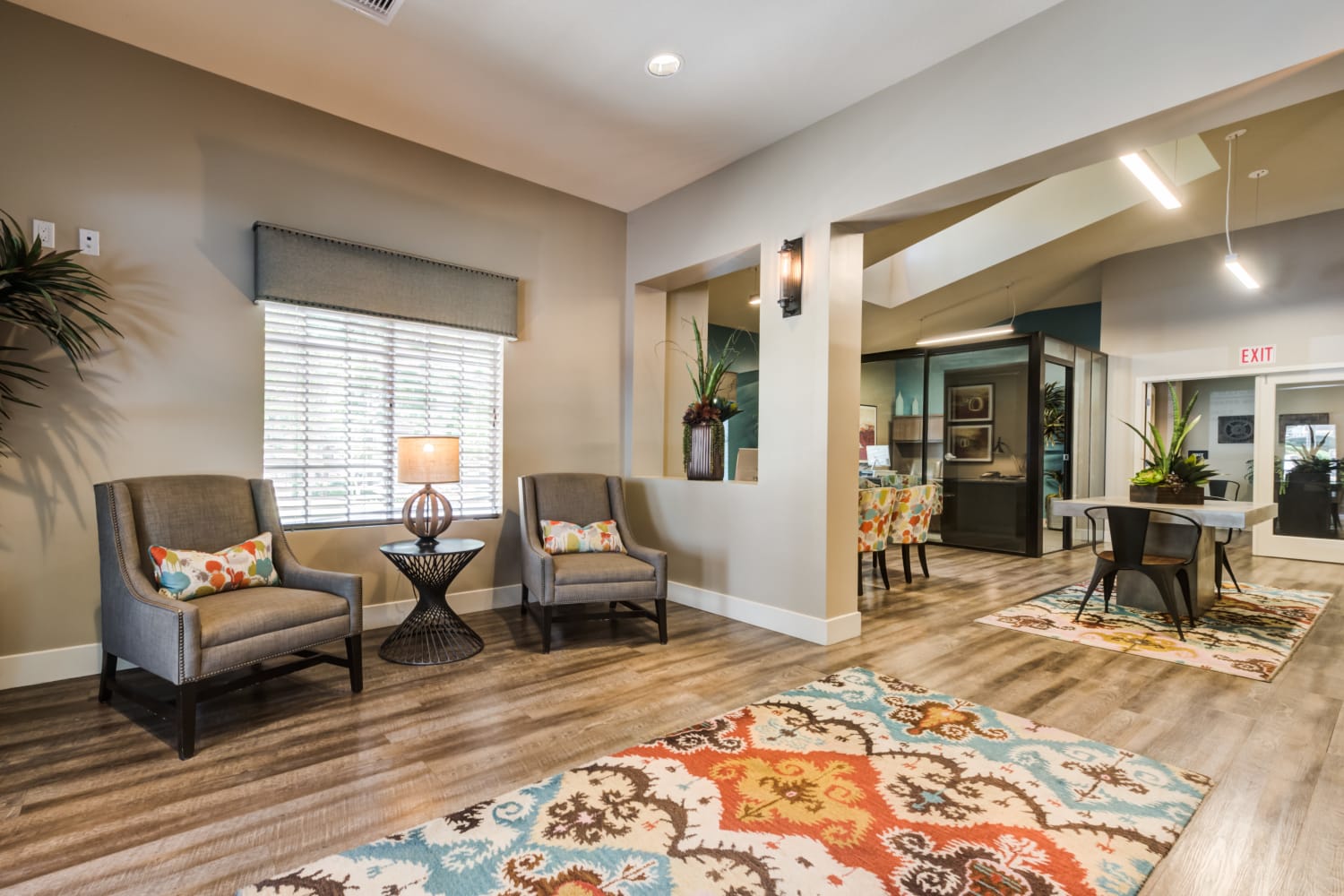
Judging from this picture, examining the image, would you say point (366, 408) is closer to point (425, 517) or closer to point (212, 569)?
point (425, 517)

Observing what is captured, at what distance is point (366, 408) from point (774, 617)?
2.81 m

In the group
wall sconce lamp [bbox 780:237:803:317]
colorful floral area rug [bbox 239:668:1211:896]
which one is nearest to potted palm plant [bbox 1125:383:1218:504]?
wall sconce lamp [bbox 780:237:803:317]

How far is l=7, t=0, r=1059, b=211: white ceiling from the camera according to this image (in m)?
2.76

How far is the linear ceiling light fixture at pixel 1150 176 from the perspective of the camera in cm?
358

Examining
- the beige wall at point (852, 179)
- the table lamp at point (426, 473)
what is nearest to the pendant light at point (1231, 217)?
the beige wall at point (852, 179)

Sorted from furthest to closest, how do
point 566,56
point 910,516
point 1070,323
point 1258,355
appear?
point 1070,323 < point 1258,355 < point 910,516 < point 566,56

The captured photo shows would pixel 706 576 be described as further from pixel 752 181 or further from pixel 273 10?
pixel 273 10

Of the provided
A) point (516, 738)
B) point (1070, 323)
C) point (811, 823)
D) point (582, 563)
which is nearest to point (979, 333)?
point (1070, 323)

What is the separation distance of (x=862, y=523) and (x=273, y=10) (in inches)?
179

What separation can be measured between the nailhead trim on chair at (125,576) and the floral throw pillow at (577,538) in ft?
6.10

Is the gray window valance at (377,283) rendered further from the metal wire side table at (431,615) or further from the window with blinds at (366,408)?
the metal wire side table at (431,615)

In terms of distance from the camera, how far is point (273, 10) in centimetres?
Result: 278

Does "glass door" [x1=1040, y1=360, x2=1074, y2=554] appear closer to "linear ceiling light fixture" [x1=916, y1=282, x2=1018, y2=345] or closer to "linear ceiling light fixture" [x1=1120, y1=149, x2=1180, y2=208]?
"linear ceiling light fixture" [x1=916, y1=282, x2=1018, y2=345]

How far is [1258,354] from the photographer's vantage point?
6.68 metres
